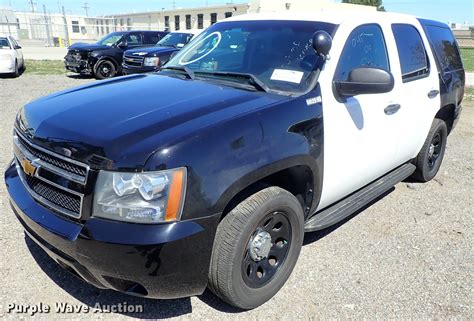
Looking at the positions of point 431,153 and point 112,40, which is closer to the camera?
point 431,153

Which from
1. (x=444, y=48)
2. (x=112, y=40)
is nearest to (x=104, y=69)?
(x=112, y=40)

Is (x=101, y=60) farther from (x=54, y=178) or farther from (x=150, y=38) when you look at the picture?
(x=54, y=178)

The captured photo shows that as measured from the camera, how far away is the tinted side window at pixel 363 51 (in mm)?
3225

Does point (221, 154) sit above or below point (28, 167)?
above

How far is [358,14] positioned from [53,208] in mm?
2925

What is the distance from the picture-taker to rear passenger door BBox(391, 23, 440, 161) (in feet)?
12.8

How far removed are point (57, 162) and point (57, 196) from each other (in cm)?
20

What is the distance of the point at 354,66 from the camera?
3342 millimetres

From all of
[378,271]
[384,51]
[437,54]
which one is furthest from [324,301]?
[437,54]

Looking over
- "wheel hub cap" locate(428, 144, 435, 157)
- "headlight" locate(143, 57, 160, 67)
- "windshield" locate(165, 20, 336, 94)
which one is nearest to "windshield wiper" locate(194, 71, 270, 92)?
"windshield" locate(165, 20, 336, 94)

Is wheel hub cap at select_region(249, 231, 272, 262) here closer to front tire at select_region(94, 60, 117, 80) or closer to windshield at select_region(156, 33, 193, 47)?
windshield at select_region(156, 33, 193, 47)

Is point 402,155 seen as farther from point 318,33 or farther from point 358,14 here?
point 318,33

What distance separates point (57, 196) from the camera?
2371mm

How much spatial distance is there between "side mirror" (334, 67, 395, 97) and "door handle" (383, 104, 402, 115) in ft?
1.94
